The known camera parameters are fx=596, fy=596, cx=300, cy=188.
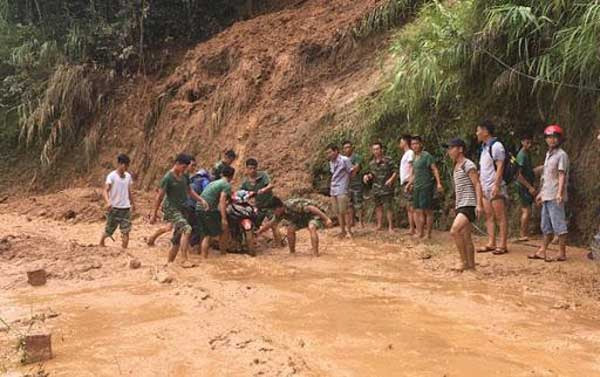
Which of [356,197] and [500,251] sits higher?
[356,197]

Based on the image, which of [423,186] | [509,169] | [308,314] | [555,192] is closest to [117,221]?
[423,186]

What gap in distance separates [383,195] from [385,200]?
A: 14 cm

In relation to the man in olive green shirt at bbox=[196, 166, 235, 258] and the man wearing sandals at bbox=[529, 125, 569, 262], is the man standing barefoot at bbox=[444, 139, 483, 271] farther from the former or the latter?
the man in olive green shirt at bbox=[196, 166, 235, 258]

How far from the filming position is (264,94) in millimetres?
14602

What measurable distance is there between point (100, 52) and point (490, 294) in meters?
15.5

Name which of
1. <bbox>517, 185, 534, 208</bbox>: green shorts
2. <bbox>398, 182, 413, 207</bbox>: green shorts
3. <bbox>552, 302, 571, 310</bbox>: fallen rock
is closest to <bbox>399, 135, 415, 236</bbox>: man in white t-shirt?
<bbox>398, 182, 413, 207</bbox>: green shorts

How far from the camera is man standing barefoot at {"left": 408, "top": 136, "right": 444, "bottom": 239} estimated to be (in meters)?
9.20

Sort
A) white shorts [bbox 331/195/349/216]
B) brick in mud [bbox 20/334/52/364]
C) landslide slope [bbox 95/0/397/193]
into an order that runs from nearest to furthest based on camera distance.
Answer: brick in mud [bbox 20/334/52/364]
white shorts [bbox 331/195/349/216]
landslide slope [bbox 95/0/397/193]

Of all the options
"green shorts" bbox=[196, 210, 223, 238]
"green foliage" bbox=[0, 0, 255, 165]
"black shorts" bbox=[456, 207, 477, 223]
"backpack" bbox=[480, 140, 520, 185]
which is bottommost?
"green shorts" bbox=[196, 210, 223, 238]

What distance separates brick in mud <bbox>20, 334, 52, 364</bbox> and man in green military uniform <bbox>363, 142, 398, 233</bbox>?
6652 mm

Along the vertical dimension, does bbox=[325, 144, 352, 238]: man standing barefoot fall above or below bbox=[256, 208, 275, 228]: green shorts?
above

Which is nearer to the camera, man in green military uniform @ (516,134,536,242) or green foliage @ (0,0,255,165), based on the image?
man in green military uniform @ (516,134,536,242)

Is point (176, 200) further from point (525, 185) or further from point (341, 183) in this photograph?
point (525, 185)

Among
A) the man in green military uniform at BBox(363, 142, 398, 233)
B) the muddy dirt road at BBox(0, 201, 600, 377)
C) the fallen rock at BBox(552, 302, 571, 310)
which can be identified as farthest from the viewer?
the man in green military uniform at BBox(363, 142, 398, 233)
